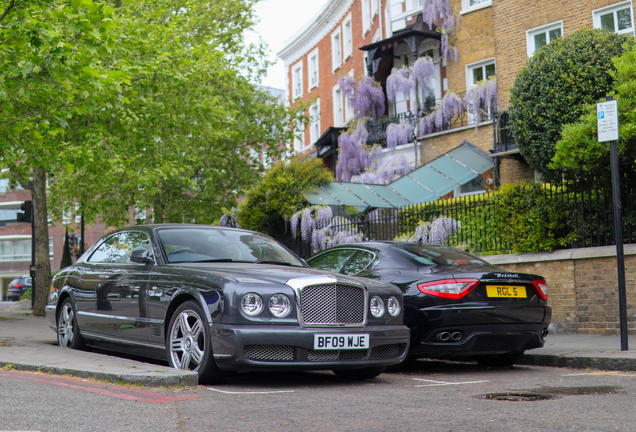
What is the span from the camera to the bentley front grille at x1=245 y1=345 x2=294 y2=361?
6.09 m

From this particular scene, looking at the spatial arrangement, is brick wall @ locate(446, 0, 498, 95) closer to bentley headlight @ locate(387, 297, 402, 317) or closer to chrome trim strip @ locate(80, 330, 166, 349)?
bentley headlight @ locate(387, 297, 402, 317)

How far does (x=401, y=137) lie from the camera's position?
25906 millimetres

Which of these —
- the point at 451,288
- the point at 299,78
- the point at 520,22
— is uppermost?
the point at 299,78

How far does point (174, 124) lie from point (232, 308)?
589 inches

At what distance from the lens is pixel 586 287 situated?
1177cm

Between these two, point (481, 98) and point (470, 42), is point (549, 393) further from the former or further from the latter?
point (470, 42)

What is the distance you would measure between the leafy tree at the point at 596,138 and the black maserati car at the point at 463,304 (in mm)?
3201

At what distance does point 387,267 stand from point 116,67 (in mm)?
9998

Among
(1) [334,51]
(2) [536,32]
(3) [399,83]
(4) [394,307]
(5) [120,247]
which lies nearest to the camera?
(4) [394,307]

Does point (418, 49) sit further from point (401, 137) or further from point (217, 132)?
point (217, 132)

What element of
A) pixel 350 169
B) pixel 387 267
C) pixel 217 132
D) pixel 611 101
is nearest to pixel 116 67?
pixel 217 132

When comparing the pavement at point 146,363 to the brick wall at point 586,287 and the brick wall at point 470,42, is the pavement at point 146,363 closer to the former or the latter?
the brick wall at point 586,287

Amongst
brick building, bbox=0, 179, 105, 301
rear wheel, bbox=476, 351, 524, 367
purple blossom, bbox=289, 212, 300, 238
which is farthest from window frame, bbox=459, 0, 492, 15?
brick building, bbox=0, 179, 105, 301

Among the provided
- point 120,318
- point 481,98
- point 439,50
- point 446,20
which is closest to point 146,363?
point 120,318
